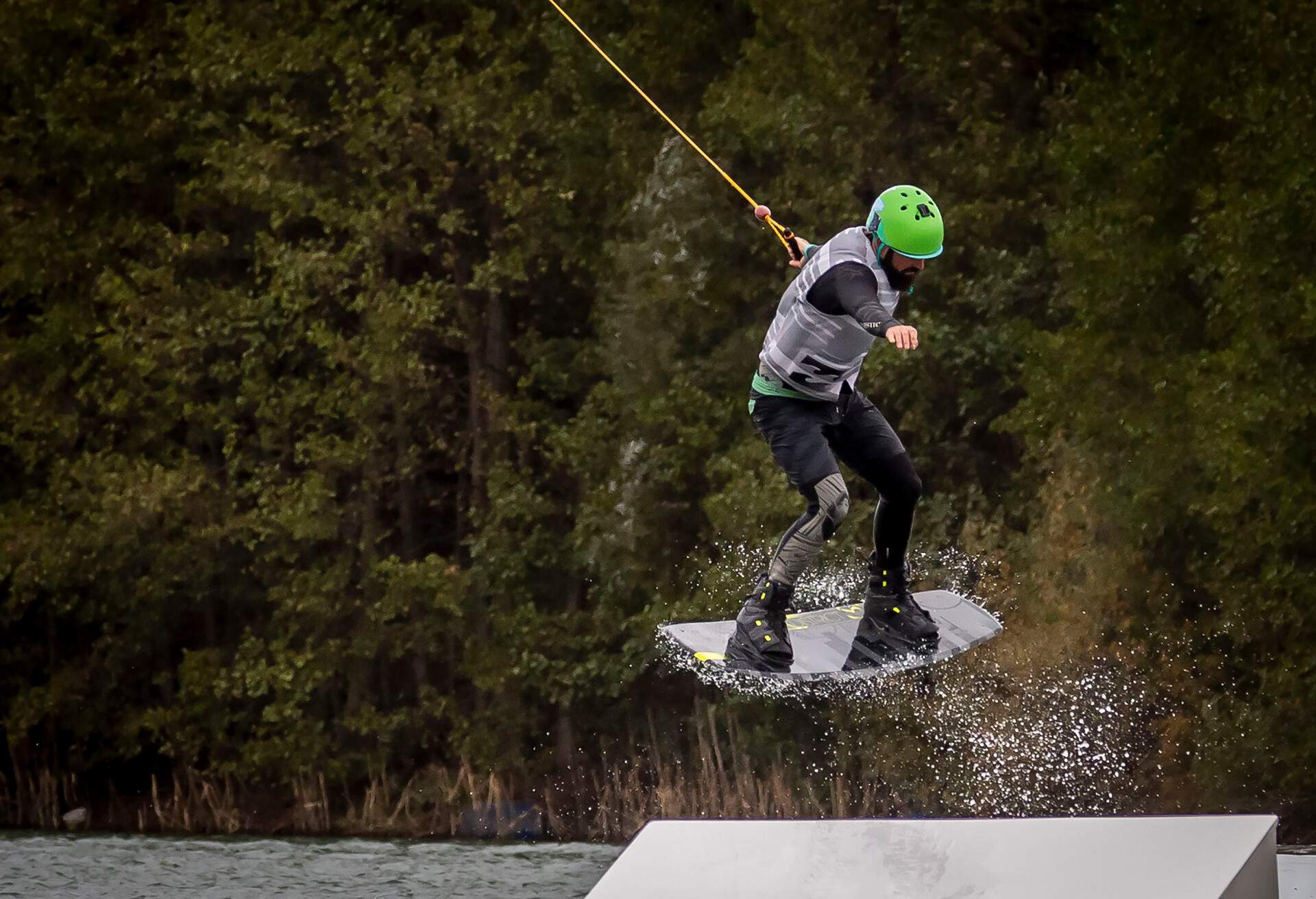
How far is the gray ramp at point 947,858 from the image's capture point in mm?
4801

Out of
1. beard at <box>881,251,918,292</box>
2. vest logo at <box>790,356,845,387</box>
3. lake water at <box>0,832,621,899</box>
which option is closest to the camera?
beard at <box>881,251,918,292</box>

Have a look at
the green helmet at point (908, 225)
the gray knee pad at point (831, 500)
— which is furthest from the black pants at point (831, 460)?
the green helmet at point (908, 225)

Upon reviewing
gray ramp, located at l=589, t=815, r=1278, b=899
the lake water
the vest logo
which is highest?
the vest logo

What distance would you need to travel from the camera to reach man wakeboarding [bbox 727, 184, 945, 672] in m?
5.81

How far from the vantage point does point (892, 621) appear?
675 centimetres

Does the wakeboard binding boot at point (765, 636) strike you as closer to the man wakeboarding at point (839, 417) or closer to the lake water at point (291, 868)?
the man wakeboarding at point (839, 417)

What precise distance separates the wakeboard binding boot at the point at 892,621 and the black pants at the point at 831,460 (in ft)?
0.64

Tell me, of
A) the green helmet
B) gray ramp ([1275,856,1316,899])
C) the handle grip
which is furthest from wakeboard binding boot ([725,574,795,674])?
gray ramp ([1275,856,1316,899])

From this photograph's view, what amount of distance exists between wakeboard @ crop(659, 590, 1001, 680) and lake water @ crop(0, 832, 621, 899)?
4826 mm

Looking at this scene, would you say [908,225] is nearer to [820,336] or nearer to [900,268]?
[900,268]

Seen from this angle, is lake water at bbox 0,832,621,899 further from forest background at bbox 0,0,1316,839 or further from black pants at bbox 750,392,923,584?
black pants at bbox 750,392,923,584

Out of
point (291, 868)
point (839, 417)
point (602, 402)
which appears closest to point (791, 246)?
point (839, 417)

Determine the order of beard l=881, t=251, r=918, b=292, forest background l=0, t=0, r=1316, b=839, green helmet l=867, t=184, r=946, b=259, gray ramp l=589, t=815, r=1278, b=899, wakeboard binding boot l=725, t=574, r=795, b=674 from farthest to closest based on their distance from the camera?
forest background l=0, t=0, r=1316, b=839, wakeboard binding boot l=725, t=574, r=795, b=674, beard l=881, t=251, r=918, b=292, green helmet l=867, t=184, r=946, b=259, gray ramp l=589, t=815, r=1278, b=899

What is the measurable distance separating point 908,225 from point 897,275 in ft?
0.73
